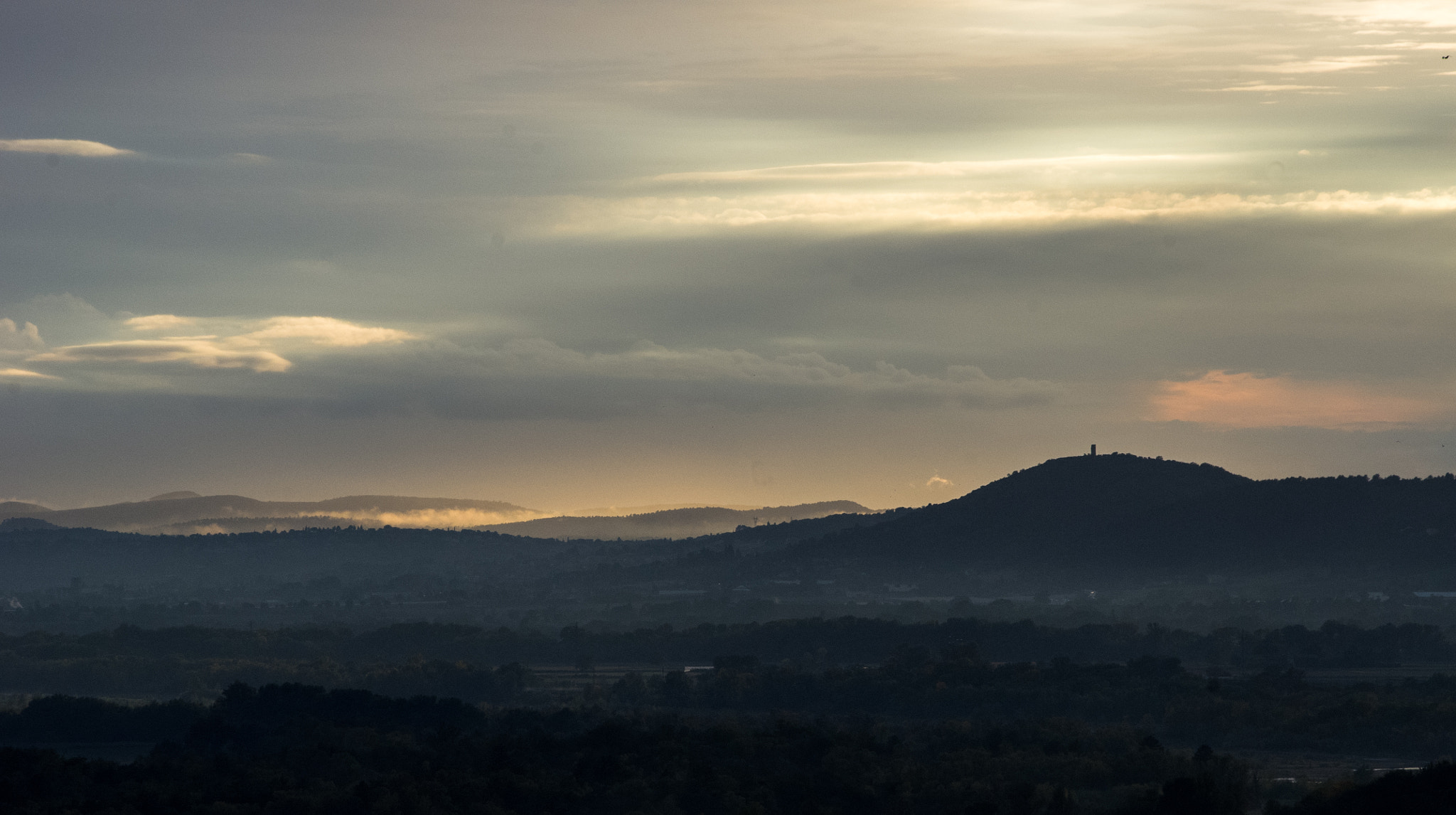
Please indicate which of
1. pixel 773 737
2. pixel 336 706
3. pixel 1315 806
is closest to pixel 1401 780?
pixel 1315 806

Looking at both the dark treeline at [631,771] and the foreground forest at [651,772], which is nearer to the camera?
the foreground forest at [651,772]

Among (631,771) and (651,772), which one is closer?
(631,771)

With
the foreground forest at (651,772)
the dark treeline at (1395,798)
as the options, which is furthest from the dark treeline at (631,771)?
the dark treeline at (1395,798)

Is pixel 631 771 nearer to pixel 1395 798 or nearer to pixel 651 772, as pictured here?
pixel 651 772

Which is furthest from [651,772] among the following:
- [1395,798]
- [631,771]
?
[1395,798]

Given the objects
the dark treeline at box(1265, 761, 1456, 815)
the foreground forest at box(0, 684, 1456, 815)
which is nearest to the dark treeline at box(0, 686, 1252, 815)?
the foreground forest at box(0, 684, 1456, 815)

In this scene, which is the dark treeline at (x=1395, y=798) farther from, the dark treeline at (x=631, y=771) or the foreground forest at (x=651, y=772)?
the dark treeline at (x=631, y=771)

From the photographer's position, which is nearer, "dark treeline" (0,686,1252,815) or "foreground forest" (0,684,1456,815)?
"foreground forest" (0,684,1456,815)

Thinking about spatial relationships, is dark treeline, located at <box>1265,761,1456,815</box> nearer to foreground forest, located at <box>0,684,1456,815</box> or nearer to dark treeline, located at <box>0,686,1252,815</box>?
foreground forest, located at <box>0,684,1456,815</box>
